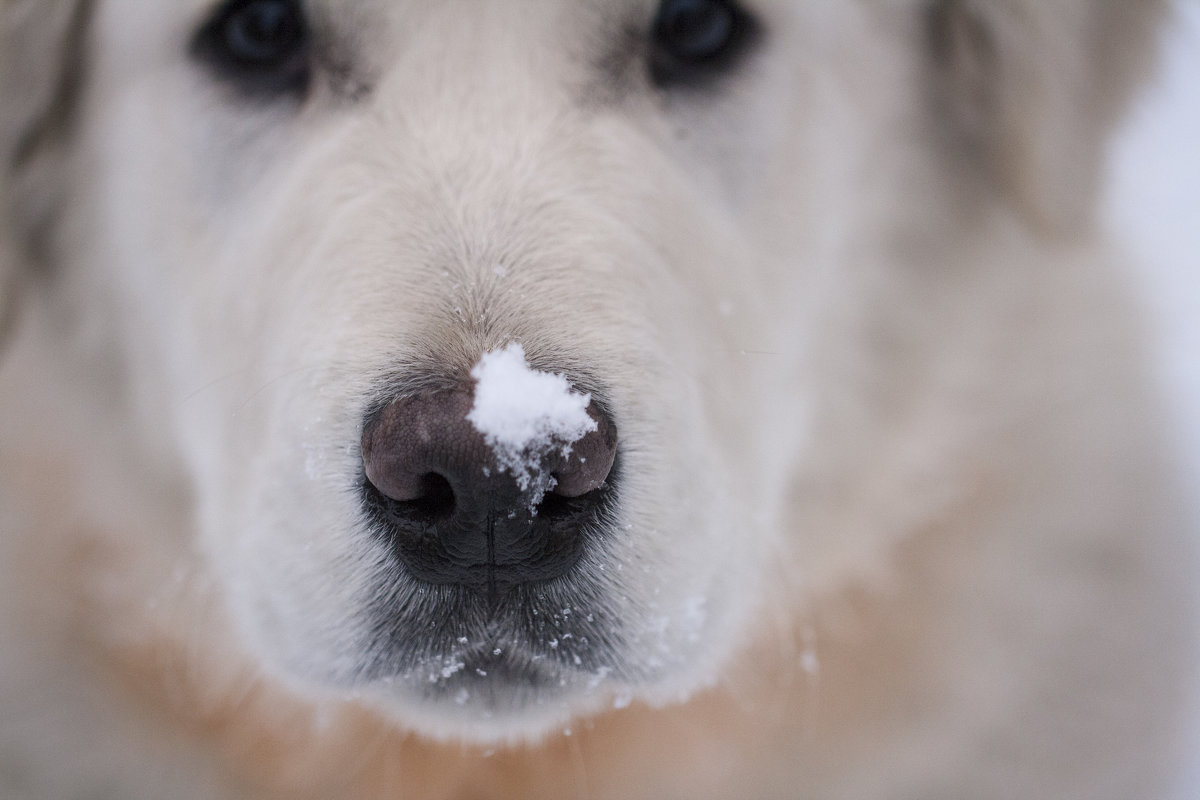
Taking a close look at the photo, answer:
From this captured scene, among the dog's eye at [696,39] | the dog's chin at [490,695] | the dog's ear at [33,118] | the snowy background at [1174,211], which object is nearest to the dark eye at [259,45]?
the dog's ear at [33,118]

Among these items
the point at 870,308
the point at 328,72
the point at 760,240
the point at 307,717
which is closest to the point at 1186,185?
the point at 870,308

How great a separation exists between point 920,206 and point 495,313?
1.25 meters

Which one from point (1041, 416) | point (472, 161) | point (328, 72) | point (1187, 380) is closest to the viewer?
point (472, 161)

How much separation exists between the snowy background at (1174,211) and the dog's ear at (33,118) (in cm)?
224

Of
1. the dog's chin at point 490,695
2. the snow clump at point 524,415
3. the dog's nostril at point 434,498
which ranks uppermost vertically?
the snow clump at point 524,415

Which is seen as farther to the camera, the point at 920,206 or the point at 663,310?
the point at 920,206

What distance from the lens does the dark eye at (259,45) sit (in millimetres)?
1839

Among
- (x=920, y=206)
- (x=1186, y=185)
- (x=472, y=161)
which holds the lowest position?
(x=472, y=161)

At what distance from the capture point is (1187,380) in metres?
2.66

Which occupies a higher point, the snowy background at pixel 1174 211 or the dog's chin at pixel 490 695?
the snowy background at pixel 1174 211

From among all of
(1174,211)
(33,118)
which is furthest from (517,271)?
(1174,211)

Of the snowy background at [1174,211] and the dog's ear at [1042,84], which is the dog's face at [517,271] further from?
the snowy background at [1174,211]

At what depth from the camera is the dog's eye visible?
1.88 metres

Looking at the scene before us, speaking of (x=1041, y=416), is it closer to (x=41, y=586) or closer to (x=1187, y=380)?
(x=1187, y=380)
